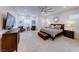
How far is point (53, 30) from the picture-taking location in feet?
6.15

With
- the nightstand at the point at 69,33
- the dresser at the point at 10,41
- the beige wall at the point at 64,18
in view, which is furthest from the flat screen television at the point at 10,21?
the nightstand at the point at 69,33

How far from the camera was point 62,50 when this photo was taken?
1833mm

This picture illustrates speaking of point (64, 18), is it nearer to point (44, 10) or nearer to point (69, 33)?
point (69, 33)

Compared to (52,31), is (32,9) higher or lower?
higher

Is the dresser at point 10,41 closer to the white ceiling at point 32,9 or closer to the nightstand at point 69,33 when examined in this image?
the white ceiling at point 32,9

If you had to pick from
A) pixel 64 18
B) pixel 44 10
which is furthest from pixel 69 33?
pixel 44 10

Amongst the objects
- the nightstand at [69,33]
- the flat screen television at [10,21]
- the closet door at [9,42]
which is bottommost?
the closet door at [9,42]

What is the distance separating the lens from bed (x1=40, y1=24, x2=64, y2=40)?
1.86m

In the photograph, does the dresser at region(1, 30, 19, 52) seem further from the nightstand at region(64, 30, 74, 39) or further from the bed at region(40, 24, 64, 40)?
the nightstand at region(64, 30, 74, 39)

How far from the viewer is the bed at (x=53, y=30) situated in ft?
6.10

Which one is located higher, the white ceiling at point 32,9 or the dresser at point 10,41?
the white ceiling at point 32,9
